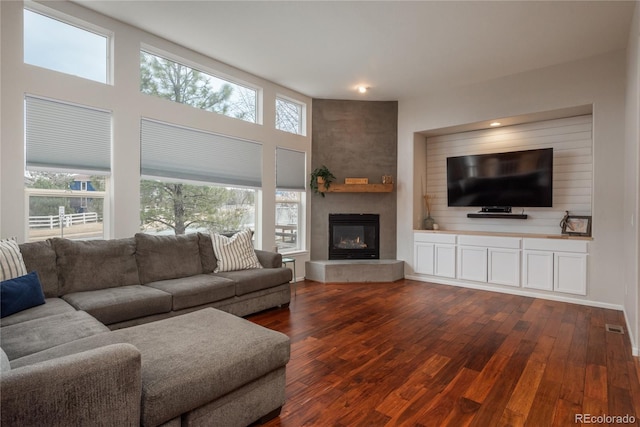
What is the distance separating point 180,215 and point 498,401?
3.69 m

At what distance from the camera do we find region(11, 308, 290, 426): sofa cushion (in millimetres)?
1397

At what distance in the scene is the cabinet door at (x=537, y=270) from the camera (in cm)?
433

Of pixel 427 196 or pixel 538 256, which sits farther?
pixel 427 196

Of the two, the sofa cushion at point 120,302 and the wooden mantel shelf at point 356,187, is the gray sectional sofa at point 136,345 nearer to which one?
the sofa cushion at point 120,302

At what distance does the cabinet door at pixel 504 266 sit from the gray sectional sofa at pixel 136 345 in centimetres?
339

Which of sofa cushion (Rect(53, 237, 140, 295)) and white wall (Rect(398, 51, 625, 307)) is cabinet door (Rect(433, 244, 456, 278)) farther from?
sofa cushion (Rect(53, 237, 140, 295))

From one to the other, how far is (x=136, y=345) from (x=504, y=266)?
4643 mm

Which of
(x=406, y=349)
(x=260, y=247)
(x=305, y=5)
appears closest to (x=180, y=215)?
(x=260, y=247)

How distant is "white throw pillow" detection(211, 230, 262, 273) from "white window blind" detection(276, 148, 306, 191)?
1.42 m

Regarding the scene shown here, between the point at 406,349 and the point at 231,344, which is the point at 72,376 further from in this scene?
the point at 406,349

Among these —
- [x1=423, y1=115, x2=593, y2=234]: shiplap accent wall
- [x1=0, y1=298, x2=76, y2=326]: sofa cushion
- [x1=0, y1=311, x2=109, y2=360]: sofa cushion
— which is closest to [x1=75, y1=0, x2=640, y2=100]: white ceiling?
[x1=423, y1=115, x2=593, y2=234]: shiplap accent wall

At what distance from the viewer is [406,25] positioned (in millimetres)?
3391
